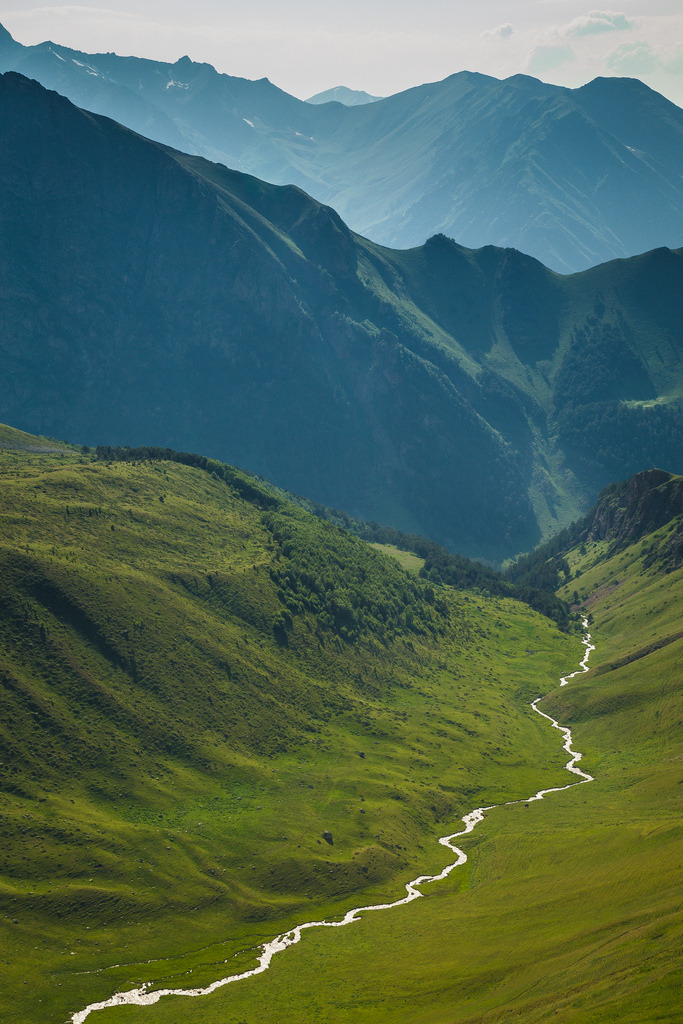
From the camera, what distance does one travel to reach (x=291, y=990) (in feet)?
543

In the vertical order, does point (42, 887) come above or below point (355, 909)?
above

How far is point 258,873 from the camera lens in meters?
200

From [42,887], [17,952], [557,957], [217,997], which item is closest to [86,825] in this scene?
[42,887]

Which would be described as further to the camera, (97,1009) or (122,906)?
(122,906)

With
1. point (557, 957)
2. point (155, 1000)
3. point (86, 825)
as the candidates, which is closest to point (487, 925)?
point (557, 957)

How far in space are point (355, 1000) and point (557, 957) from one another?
32.1 metres

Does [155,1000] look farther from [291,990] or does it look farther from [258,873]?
[258,873]

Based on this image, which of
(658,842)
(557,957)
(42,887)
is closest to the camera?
(557,957)

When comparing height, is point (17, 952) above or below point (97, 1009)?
above

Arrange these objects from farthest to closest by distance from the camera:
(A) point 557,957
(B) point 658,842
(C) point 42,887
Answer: (B) point 658,842 → (C) point 42,887 → (A) point 557,957

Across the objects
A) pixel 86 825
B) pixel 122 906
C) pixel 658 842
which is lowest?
pixel 658 842

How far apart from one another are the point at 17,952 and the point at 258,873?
49.7 meters

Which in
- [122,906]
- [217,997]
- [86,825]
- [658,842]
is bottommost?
[658,842]

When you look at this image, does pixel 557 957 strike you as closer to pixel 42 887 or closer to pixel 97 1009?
pixel 97 1009
